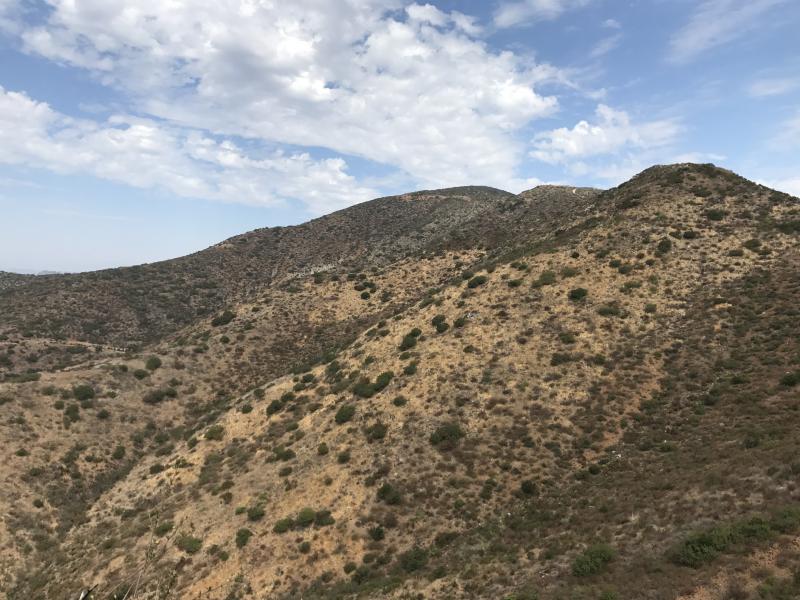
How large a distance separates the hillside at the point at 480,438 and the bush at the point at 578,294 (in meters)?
0.47

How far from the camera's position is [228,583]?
26406 millimetres

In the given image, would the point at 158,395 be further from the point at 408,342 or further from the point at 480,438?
the point at 480,438

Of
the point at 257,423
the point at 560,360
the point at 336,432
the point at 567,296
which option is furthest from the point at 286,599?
the point at 567,296

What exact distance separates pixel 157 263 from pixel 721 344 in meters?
124

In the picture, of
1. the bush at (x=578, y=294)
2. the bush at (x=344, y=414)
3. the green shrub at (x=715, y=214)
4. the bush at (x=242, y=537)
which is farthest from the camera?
the green shrub at (x=715, y=214)

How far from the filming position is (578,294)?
46.3 metres

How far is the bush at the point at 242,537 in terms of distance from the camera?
94.9 ft

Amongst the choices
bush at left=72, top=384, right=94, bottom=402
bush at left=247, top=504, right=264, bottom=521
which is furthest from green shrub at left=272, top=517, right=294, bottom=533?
bush at left=72, top=384, right=94, bottom=402

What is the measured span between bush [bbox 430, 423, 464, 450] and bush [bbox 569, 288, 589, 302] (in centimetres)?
1930

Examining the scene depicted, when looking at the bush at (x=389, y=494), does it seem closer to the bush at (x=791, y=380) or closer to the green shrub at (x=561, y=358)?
the green shrub at (x=561, y=358)

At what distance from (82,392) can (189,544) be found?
2745 centimetres

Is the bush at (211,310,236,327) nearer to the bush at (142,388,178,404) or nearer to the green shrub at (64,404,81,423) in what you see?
the bush at (142,388,178,404)

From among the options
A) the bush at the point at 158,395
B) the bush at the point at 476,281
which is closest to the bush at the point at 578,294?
the bush at the point at 476,281

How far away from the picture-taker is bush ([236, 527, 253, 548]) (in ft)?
94.9
